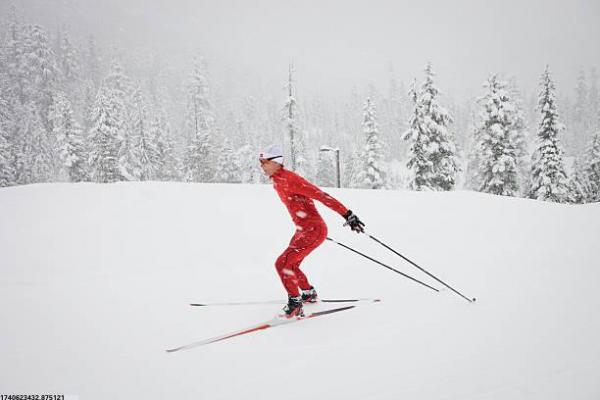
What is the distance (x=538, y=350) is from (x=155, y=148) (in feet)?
125

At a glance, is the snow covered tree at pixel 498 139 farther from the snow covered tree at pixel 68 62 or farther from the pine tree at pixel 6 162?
the snow covered tree at pixel 68 62

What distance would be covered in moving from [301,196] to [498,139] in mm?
26223

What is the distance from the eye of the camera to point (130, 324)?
4.32 meters

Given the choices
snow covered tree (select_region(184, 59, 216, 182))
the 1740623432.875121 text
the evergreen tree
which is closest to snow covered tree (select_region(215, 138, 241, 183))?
snow covered tree (select_region(184, 59, 216, 182))

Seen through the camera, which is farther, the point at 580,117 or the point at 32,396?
the point at 580,117

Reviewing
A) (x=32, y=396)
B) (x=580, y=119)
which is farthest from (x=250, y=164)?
(x=580, y=119)

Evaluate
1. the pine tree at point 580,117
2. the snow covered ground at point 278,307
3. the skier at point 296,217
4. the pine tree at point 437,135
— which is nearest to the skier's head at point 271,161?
the skier at point 296,217

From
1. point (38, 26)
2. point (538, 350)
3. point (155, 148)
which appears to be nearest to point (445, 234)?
point (538, 350)

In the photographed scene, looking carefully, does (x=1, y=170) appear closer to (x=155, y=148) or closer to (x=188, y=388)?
(x=155, y=148)

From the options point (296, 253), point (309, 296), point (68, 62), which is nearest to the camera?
point (296, 253)

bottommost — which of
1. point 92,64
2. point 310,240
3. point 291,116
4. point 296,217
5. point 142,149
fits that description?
point 310,240

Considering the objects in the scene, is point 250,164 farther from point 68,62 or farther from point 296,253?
point 296,253

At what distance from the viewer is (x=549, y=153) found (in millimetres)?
25844

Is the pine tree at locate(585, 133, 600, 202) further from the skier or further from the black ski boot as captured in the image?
the black ski boot
